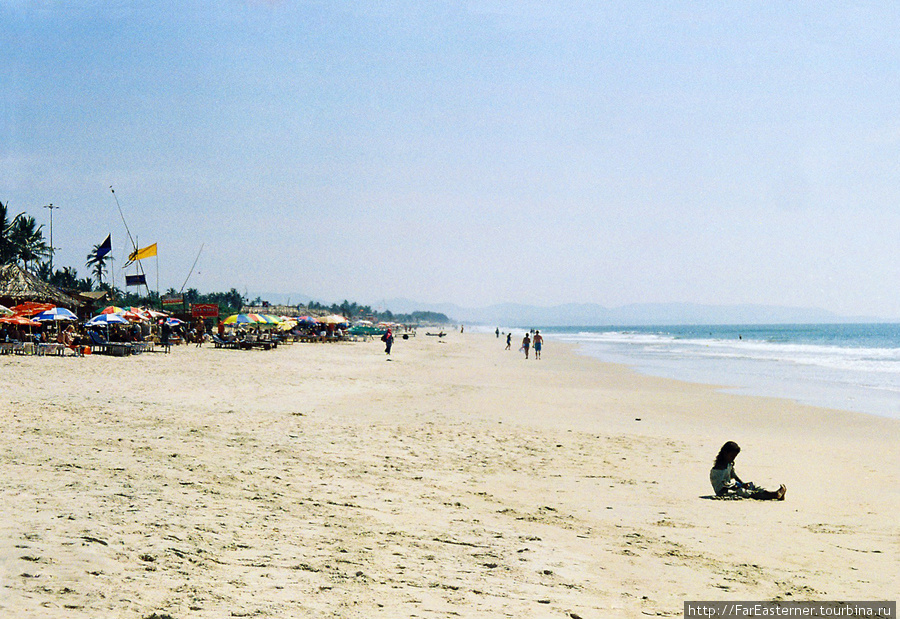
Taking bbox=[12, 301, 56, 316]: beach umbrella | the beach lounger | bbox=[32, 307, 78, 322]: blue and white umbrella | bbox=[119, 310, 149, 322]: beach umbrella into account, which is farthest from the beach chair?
the beach lounger

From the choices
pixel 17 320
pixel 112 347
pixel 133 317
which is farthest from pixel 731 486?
pixel 133 317

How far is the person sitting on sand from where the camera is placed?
8.13 m

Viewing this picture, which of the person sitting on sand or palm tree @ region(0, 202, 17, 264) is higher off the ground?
palm tree @ region(0, 202, 17, 264)

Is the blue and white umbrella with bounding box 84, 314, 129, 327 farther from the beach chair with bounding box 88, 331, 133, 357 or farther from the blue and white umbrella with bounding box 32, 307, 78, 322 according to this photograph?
the blue and white umbrella with bounding box 32, 307, 78, 322

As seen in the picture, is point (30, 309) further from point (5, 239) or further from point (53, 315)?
point (5, 239)

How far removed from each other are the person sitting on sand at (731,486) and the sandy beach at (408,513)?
193 mm

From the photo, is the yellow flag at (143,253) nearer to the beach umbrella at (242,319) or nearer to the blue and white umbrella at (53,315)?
the beach umbrella at (242,319)

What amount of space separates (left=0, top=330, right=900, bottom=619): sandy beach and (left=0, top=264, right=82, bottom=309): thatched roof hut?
25.6 meters

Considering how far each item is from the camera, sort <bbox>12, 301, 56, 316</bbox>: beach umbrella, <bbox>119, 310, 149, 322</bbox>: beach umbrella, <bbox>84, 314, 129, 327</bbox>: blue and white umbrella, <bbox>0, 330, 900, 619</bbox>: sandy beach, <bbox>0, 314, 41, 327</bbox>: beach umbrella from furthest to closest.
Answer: <bbox>119, 310, 149, 322</bbox>: beach umbrella, <bbox>12, 301, 56, 316</bbox>: beach umbrella, <bbox>84, 314, 129, 327</bbox>: blue and white umbrella, <bbox>0, 314, 41, 327</bbox>: beach umbrella, <bbox>0, 330, 900, 619</bbox>: sandy beach

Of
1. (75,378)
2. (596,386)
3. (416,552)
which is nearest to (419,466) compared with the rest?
(416,552)

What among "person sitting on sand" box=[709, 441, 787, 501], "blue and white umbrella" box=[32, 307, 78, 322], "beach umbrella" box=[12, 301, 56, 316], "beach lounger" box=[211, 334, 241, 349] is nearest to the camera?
"person sitting on sand" box=[709, 441, 787, 501]

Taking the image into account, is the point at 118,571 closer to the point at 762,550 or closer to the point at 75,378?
the point at 762,550

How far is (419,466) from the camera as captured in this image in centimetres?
917

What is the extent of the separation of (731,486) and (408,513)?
4198 mm
